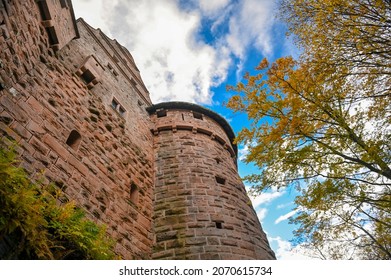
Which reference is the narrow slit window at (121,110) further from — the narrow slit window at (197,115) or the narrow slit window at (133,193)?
the narrow slit window at (197,115)

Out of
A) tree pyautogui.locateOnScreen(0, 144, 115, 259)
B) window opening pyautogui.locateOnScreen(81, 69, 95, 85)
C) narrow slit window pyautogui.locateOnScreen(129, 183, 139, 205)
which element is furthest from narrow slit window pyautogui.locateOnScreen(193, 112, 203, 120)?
tree pyautogui.locateOnScreen(0, 144, 115, 259)

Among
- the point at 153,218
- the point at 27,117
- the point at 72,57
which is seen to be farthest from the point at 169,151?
the point at 27,117

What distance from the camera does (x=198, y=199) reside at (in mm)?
7086

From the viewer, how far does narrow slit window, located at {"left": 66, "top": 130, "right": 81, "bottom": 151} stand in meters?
5.34

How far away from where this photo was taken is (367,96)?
16.9 ft

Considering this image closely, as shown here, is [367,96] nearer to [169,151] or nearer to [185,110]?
[169,151]

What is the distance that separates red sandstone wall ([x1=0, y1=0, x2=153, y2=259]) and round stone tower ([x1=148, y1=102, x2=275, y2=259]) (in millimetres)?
516

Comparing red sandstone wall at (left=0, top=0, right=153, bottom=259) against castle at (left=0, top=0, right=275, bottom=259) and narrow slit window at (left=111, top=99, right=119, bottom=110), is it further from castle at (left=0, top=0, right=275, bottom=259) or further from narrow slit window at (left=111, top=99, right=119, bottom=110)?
narrow slit window at (left=111, top=99, right=119, bottom=110)

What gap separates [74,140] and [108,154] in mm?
1043

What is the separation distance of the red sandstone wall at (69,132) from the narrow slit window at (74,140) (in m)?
0.07

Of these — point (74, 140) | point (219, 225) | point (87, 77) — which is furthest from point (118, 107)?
point (219, 225)

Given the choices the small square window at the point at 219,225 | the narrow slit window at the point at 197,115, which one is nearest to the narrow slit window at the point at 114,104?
the narrow slit window at the point at 197,115

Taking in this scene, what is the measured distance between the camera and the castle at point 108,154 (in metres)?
4.33

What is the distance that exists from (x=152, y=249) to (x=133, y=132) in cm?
418
